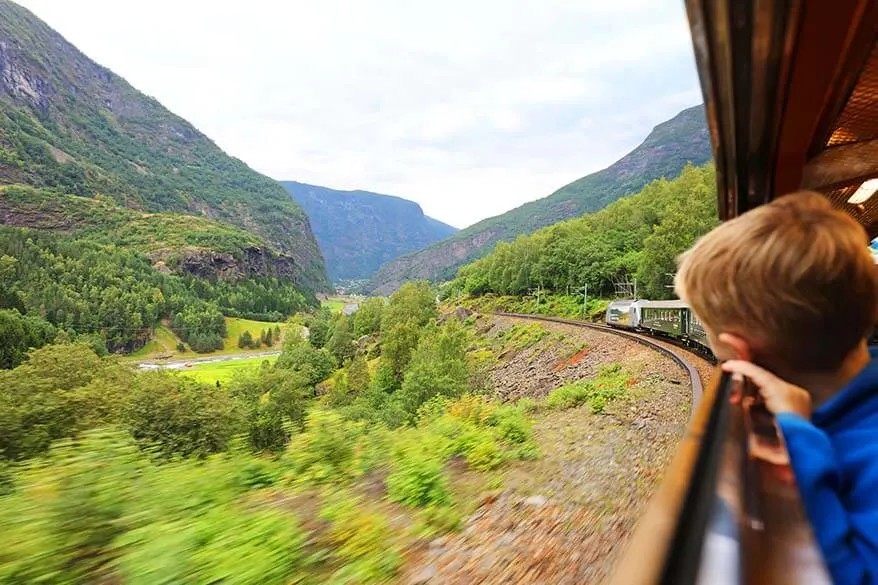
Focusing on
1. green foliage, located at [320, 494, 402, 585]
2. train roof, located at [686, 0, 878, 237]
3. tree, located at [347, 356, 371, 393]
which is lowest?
tree, located at [347, 356, 371, 393]

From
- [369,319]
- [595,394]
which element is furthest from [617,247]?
[595,394]

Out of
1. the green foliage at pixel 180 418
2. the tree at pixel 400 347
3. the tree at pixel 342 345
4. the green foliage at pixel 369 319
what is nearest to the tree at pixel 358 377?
the tree at pixel 400 347

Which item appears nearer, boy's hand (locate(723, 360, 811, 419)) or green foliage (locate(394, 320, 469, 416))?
boy's hand (locate(723, 360, 811, 419))

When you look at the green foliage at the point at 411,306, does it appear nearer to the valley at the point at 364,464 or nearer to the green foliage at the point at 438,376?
the valley at the point at 364,464

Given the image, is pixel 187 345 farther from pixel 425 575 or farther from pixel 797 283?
pixel 797 283

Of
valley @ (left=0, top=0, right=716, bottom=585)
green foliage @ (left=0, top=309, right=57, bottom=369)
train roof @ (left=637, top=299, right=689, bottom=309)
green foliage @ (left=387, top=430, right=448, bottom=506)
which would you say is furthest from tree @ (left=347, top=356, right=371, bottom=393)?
green foliage @ (left=387, top=430, right=448, bottom=506)

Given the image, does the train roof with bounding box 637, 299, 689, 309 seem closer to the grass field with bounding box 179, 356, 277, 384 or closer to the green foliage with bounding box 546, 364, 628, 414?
the green foliage with bounding box 546, 364, 628, 414

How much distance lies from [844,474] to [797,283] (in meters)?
0.34

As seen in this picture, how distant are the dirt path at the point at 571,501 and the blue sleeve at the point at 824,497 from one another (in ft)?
11.3

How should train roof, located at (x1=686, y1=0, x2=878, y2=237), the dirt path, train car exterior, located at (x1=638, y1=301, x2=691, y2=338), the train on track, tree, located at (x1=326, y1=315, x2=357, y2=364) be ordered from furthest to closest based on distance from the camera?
1. tree, located at (x1=326, y1=315, x2=357, y2=364)
2. train car exterior, located at (x1=638, y1=301, x2=691, y2=338)
3. the train on track
4. the dirt path
5. train roof, located at (x1=686, y1=0, x2=878, y2=237)

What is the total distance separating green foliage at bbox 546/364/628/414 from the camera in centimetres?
1066

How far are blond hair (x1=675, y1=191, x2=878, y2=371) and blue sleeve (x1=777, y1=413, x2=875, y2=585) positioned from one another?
18cm

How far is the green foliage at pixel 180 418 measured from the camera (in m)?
14.5

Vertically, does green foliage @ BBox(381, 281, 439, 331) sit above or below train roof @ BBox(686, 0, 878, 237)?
below
